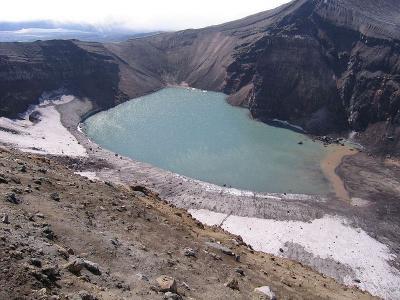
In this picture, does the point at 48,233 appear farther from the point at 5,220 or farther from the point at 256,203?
the point at 256,203

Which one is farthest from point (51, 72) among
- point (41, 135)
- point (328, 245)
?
point (328, 245)

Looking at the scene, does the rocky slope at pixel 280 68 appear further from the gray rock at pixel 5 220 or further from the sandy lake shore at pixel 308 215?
the gray rock at pixel 5 220

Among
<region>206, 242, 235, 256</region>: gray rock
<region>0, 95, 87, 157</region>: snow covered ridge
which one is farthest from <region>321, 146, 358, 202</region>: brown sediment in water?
<region>206, 242, 235, 256</region>: gray rock

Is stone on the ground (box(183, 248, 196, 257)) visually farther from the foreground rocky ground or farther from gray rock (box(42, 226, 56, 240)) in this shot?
gray rock (box(42, 226, 56, 240))

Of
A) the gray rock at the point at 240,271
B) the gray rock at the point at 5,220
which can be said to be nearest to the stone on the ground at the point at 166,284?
the gray rock at the point at 240,271

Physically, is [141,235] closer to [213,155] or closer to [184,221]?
[184,221]

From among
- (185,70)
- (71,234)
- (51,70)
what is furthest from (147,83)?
(71,234)
